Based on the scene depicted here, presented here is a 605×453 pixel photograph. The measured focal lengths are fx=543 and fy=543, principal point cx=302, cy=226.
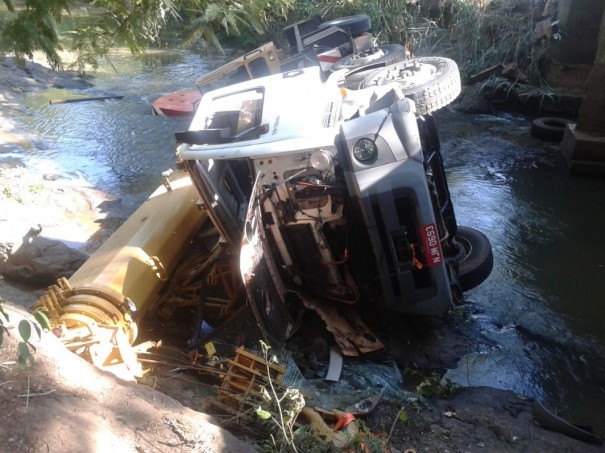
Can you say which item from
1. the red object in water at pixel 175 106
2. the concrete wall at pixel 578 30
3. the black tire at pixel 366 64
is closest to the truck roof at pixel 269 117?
the black tire at pixel 366 64

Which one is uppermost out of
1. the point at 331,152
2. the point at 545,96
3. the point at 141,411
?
the point at 331,152

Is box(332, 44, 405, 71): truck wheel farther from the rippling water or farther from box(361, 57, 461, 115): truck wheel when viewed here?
the rippling water

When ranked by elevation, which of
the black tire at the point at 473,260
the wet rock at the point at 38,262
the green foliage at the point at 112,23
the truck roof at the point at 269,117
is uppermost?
the green foliage at the point at 112,23

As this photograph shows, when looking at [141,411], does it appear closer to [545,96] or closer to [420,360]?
[420,360]

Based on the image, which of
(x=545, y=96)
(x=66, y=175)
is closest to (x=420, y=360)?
(x=66, y=175)

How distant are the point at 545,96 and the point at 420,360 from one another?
7122 millimetres

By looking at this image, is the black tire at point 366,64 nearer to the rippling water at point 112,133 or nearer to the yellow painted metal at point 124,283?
the yellow painted metal at point 124,283

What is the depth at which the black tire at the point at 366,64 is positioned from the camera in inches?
198

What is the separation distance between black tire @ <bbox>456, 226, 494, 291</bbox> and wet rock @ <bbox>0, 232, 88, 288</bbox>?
3566 millimetres

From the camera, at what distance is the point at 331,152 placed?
3.73m

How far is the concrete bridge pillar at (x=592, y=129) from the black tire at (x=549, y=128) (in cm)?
79

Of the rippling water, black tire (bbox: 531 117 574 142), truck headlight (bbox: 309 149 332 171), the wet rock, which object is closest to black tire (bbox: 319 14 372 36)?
the rippling water

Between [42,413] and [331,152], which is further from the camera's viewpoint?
[331,152]

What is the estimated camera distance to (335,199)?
3844mm
